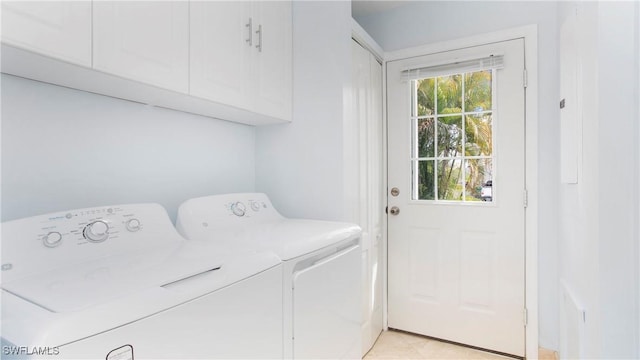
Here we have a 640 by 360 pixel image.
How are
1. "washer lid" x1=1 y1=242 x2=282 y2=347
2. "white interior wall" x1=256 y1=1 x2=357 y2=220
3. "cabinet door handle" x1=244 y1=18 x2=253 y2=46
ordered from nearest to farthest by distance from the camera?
"washer lid" x1=1 y1=242 x2=282 y2=347 → "cabinet door handle" x1=244 y1=18 x2=253 y2=46 → "white interior wall" x1=256 y1=1 x2=357 y2=220

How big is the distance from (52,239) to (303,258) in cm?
74

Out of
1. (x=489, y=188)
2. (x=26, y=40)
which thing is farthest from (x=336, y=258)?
(x=489, y=188)

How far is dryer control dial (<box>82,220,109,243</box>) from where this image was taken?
975 mm

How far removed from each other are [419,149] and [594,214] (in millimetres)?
1324

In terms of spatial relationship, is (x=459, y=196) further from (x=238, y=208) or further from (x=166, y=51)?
(x=166, y=51)

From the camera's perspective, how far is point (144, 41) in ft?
3.49

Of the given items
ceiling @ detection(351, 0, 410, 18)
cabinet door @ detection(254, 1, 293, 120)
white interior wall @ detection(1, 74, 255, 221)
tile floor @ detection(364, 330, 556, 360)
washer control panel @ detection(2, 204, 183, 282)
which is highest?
ceiling @ detection(351, 0, 410, 18)

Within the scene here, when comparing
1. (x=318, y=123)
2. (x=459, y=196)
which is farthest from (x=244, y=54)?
(x=459, y=196)

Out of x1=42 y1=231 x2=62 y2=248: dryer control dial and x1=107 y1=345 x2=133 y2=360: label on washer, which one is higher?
x1=42 y1=231 x2=62 y2=248: dryer control dial

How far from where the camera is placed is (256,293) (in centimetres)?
93

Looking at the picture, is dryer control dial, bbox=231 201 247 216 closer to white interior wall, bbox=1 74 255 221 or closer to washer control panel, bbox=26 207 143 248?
white interior wall, bbox=1 74 255 221

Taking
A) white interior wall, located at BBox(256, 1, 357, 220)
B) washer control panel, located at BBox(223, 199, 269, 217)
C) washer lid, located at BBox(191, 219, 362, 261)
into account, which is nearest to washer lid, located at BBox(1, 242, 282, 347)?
washer lid, located at BBox(191, 219, 362, 261)

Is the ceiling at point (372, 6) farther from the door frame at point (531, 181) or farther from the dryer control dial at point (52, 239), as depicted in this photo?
the dryer control dial at point (52, 239)

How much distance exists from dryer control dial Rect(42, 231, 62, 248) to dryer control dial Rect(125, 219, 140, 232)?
19cm
